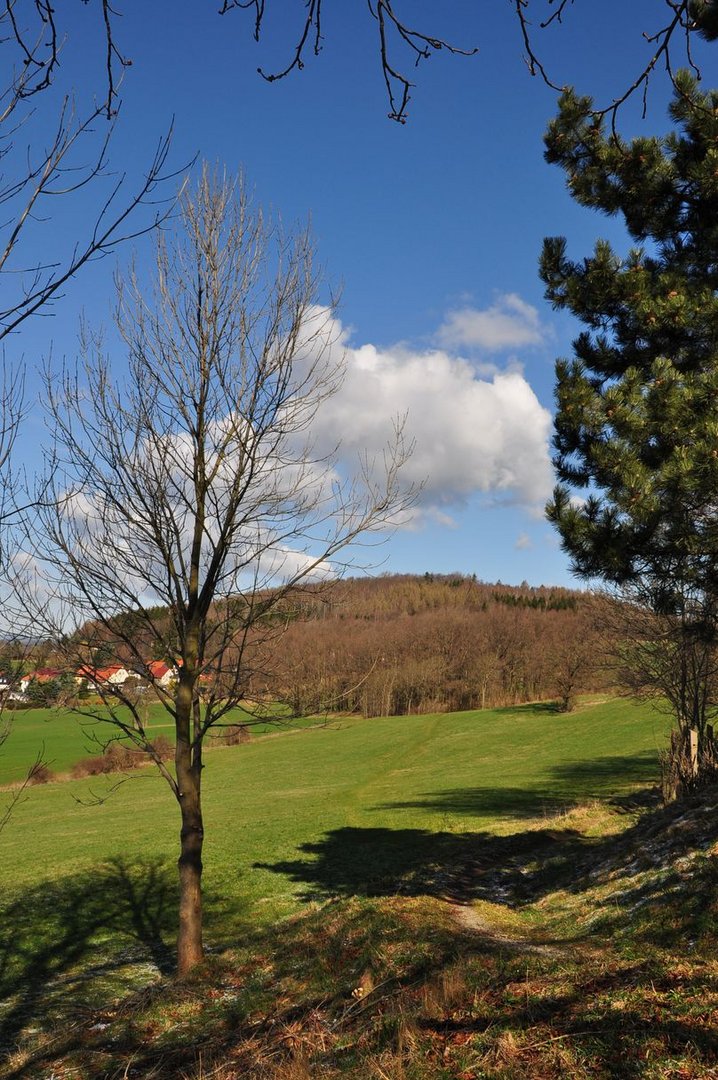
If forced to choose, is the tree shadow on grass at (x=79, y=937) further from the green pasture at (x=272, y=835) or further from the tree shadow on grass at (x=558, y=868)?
the tree shadow on grass at (x=558, y=868)

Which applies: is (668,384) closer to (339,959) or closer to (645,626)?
(339,959)

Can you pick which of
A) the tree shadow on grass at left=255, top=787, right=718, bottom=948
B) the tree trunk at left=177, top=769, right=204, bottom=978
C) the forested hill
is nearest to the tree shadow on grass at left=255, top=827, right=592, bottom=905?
the tree shadow on grass at left=255, top=787, right=718, bottom=948

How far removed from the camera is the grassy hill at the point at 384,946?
4.61m

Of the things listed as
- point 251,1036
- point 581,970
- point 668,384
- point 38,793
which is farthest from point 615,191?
point 38,793

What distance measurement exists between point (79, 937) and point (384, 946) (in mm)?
8184

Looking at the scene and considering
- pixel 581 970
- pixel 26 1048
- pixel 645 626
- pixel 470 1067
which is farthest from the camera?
pixel 645 626

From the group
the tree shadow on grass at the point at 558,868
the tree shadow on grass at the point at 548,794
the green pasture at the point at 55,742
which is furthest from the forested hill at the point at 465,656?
the tree shadow on grass at the point at 558,868

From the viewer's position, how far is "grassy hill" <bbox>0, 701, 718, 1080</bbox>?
4.61m

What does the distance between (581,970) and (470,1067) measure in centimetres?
188

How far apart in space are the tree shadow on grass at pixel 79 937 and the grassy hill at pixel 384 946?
7cm

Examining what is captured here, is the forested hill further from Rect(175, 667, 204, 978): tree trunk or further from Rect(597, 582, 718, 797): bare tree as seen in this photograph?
Rect(175, 667, 204, 978): tree trunk

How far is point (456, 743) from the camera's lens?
48750 millimetres

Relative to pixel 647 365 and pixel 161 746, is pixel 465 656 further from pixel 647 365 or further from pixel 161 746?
pixel 647 365

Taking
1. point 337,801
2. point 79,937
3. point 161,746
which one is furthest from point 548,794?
point 79,937
